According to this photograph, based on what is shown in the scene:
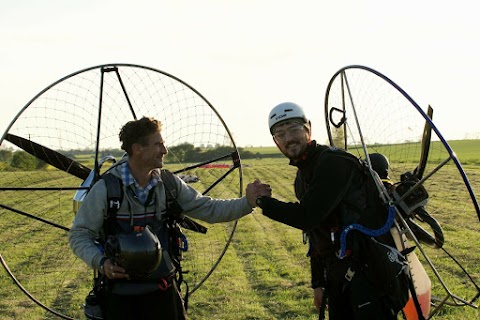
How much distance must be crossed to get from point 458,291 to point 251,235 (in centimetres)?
650

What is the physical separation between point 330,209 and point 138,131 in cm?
164

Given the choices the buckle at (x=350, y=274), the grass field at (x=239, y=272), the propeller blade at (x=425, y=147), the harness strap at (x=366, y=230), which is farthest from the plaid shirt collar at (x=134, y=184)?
the grass field at (x=239, y=272)

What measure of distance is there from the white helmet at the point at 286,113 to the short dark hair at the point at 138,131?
949mm

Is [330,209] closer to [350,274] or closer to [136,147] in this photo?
[350,274]

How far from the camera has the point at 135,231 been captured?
4.28 m

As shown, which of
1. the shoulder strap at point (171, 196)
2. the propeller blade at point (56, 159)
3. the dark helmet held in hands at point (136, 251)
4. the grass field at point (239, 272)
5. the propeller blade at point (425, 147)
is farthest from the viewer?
the grass field at point (239, 272)

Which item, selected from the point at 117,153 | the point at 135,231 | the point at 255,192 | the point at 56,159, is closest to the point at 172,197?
the point at 135,231

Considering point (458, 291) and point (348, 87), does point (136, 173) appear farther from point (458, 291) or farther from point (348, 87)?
point (458, 291)

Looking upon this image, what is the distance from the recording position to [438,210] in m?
→ 17.1

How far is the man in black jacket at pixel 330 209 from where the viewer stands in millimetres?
4176

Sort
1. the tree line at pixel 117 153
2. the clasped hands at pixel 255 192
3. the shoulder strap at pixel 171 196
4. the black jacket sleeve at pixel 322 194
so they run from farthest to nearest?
the tree line at pixel 117 153
the clasped hands at pixel 255 192
the shoulder strap at pixel 171 196
the black jacket sleeve at pixel 322 194

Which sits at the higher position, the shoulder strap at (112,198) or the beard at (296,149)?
the beard at (296,149)

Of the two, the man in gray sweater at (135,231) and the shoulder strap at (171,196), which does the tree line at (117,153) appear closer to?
the shoulder strap at (171,196)

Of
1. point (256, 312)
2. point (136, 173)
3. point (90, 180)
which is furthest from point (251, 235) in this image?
point (136, 173)
